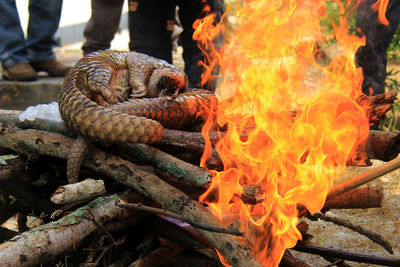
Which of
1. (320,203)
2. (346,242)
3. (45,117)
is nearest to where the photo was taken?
(320,203)

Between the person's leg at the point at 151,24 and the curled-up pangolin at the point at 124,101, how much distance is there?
1.79 metres

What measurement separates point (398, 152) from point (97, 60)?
1795mm

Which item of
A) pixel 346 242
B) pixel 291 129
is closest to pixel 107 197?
pixel 291 129

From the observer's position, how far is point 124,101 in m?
2.24

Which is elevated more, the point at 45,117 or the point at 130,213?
the point at 45,117

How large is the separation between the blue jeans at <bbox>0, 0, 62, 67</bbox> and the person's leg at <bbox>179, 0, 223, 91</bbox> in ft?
7.03

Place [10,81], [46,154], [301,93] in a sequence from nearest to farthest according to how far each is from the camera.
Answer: [46,154] → [10,81] → [301,93]

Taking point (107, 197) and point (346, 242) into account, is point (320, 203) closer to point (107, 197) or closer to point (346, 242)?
point (107, 197)

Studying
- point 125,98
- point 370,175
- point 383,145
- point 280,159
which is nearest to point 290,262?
point 280,159

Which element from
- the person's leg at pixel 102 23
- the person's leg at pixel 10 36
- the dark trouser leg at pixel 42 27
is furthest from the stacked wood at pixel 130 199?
the dark trouser leg at pixel 42 27

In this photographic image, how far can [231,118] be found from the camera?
7.72ft

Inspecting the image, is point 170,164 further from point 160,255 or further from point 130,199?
point 160,255

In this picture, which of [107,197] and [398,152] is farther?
[398,152]

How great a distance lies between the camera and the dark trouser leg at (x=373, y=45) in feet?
16.6
